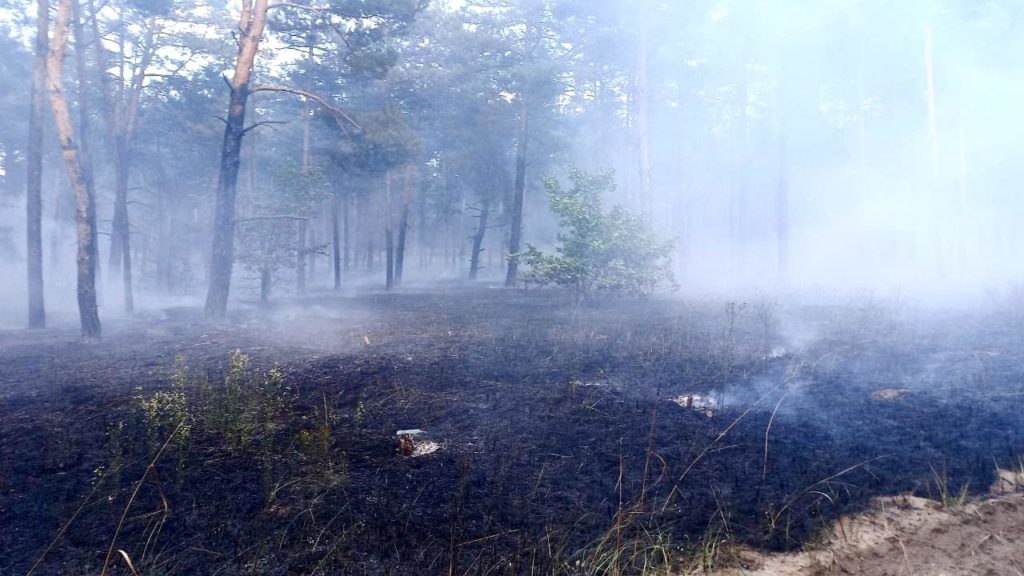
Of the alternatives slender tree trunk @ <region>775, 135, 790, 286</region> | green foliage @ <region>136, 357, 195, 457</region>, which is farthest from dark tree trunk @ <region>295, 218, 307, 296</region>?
slender tree trunk @ <region>775, 135, 790, 286</region>

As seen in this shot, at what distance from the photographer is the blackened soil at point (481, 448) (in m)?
3.22

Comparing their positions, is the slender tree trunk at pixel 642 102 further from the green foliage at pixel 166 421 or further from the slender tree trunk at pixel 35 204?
the green foliage at pixel 166 421

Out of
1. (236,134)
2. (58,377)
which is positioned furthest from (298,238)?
(58,377)

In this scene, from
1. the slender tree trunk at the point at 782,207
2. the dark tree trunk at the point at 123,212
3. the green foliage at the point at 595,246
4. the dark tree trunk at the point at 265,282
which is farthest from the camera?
the slender tree trunk at the point at 782,207

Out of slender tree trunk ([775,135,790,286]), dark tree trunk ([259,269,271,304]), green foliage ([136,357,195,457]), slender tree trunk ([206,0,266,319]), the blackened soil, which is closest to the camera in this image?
the blackened soil

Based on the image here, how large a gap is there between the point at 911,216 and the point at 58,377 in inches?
1295

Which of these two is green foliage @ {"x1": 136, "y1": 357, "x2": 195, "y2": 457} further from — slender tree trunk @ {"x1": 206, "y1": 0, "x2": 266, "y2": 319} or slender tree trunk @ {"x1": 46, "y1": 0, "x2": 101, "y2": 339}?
slender tree trunk @ {"x1": 206, "y1": 0, "x2": 266, "y2": 319}

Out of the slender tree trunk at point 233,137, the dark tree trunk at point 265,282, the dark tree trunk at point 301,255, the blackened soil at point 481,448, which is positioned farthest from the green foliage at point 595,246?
the dark tree trunk at point 265,282

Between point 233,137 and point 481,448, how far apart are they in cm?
1043

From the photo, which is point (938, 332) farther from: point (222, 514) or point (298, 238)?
point (298, 238)

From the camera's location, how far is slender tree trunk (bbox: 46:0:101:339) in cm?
1018

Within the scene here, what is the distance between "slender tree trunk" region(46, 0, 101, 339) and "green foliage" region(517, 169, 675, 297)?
28.2 feet

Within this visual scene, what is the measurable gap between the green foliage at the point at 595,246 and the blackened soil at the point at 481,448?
456cm

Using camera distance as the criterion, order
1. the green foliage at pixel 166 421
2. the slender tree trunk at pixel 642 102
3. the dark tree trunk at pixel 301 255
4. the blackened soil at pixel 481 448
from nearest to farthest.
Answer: the blackened soil at pixel 481 448 < the green foliage at pixel 166 421 < the dark tree trunk at pixel 301 255 < the slender tree trunk at pixel 642 102
